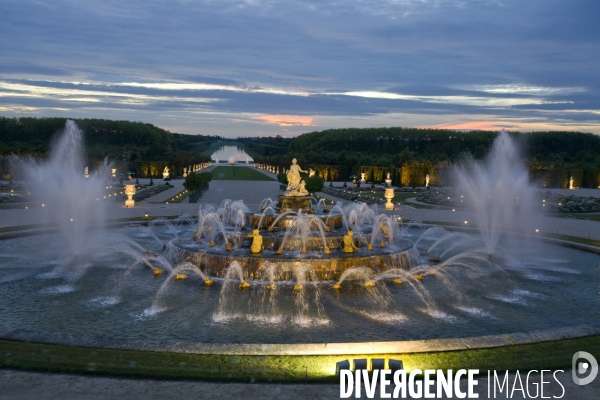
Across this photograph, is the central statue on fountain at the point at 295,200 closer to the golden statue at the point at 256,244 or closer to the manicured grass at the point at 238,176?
the golden statue at the point at 256,244

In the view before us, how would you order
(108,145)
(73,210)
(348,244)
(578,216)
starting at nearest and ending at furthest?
(348,244) → (73,210) → (578,216) → (108,145)

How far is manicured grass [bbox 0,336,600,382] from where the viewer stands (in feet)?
30.9

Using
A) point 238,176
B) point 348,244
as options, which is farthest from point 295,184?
point 238,176

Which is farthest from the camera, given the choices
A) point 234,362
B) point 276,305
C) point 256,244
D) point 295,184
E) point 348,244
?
point 295,184

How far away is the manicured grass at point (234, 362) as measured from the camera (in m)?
9.41

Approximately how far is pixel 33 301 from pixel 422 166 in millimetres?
55628

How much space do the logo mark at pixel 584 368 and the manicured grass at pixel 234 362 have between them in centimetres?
15

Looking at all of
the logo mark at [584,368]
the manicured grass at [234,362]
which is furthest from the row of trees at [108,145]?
the logo mark at [584,368]

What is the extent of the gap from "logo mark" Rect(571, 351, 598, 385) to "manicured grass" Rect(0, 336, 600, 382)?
0.15 metres

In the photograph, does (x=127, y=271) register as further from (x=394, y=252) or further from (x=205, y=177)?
(x=205, y=177)

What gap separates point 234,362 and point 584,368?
630 centimetres

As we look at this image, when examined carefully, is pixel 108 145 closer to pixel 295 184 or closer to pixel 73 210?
pixel 73 210

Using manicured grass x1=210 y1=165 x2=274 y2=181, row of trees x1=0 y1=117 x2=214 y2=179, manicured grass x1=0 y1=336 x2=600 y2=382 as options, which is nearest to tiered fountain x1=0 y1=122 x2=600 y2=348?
manicured grass x1=0 y1=336 x2=600 y2=382

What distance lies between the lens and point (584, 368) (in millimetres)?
9766
